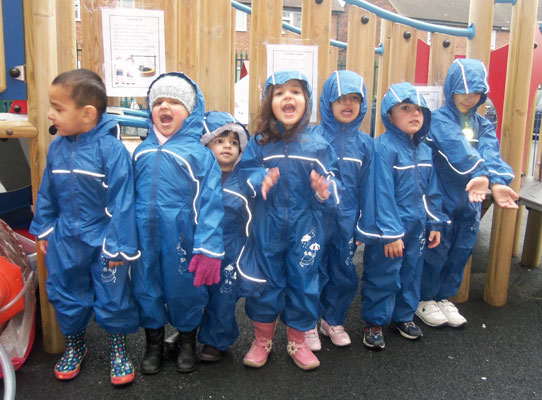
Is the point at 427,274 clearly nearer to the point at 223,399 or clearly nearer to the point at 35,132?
the point at 223,399

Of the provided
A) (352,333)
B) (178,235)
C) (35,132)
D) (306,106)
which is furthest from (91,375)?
(306,106)

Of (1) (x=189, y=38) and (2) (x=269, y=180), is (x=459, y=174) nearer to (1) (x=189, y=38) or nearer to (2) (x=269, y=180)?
(2) (x=269, y=180)

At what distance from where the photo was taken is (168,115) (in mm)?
2744

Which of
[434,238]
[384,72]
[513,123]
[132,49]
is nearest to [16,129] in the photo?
[132,49]

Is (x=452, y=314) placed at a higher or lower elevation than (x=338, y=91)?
lower

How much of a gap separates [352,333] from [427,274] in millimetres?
716

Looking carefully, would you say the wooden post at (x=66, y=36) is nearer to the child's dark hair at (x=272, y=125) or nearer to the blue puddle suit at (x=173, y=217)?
the blue puddle suit at (x=173, y=217)

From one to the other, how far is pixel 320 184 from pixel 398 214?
2.16 ft

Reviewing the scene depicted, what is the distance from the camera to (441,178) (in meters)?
3.46

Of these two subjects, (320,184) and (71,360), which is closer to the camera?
(320,184)

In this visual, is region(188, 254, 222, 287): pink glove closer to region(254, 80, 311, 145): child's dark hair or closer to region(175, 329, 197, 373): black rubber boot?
region(175, 329, 197, 373): black rubber boot

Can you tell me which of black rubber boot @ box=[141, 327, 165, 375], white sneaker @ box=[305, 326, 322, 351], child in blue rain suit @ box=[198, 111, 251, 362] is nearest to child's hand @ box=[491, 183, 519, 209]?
white sneaker @ box=[305, 326, 322, 351]

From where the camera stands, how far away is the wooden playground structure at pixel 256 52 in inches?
111

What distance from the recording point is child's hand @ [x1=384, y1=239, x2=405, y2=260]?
119 inches
